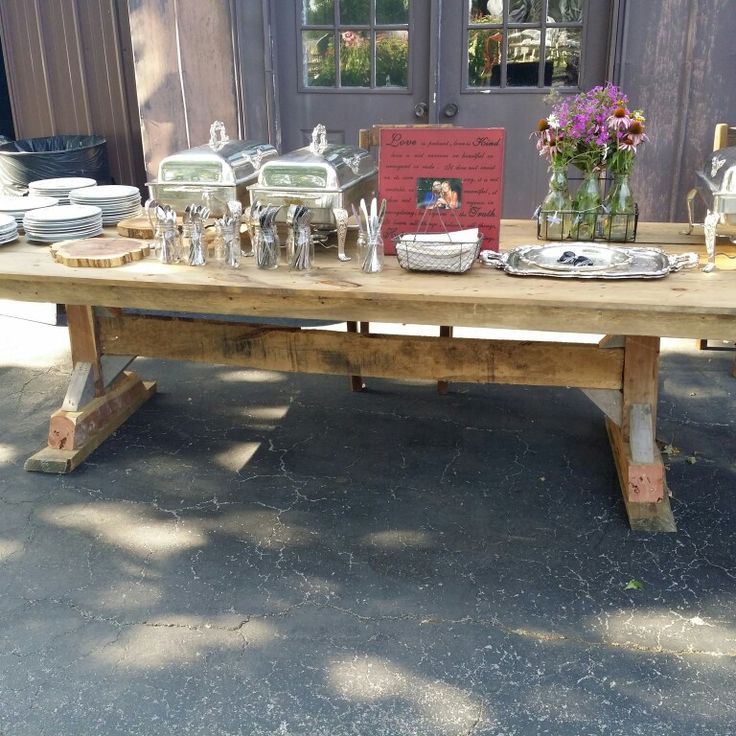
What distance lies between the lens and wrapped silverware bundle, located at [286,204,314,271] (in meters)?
2.38

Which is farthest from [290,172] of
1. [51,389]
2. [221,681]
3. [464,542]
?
[51,389]

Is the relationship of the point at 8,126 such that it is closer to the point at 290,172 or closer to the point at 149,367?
→ the point at 149,367

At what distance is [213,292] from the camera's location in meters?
2.34

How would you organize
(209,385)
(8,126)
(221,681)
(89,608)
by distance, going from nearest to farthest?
(221,681) < (89,608) < (209,385) < (8,126)

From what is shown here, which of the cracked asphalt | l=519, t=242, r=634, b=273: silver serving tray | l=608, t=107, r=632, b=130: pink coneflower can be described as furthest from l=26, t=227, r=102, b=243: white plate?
l=608, t=107, r=632, b=130: pink coneflower

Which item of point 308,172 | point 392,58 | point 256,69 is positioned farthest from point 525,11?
point 308,172

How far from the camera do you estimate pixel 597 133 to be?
2.43 meters

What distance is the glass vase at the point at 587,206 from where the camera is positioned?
2.51m

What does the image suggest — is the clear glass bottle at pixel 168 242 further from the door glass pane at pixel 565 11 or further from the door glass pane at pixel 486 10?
the door glass pane at pixel 565 11

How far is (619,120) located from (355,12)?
2793 millimetres

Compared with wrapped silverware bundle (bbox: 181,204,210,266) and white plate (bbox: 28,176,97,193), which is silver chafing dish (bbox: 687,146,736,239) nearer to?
wrapped silverware bundle (bbox: 181,204,210,266)

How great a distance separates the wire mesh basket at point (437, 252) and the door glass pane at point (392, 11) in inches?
110

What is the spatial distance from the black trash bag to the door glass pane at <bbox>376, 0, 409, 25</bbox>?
6.19 ft

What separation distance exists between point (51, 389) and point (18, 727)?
2.16 metres
